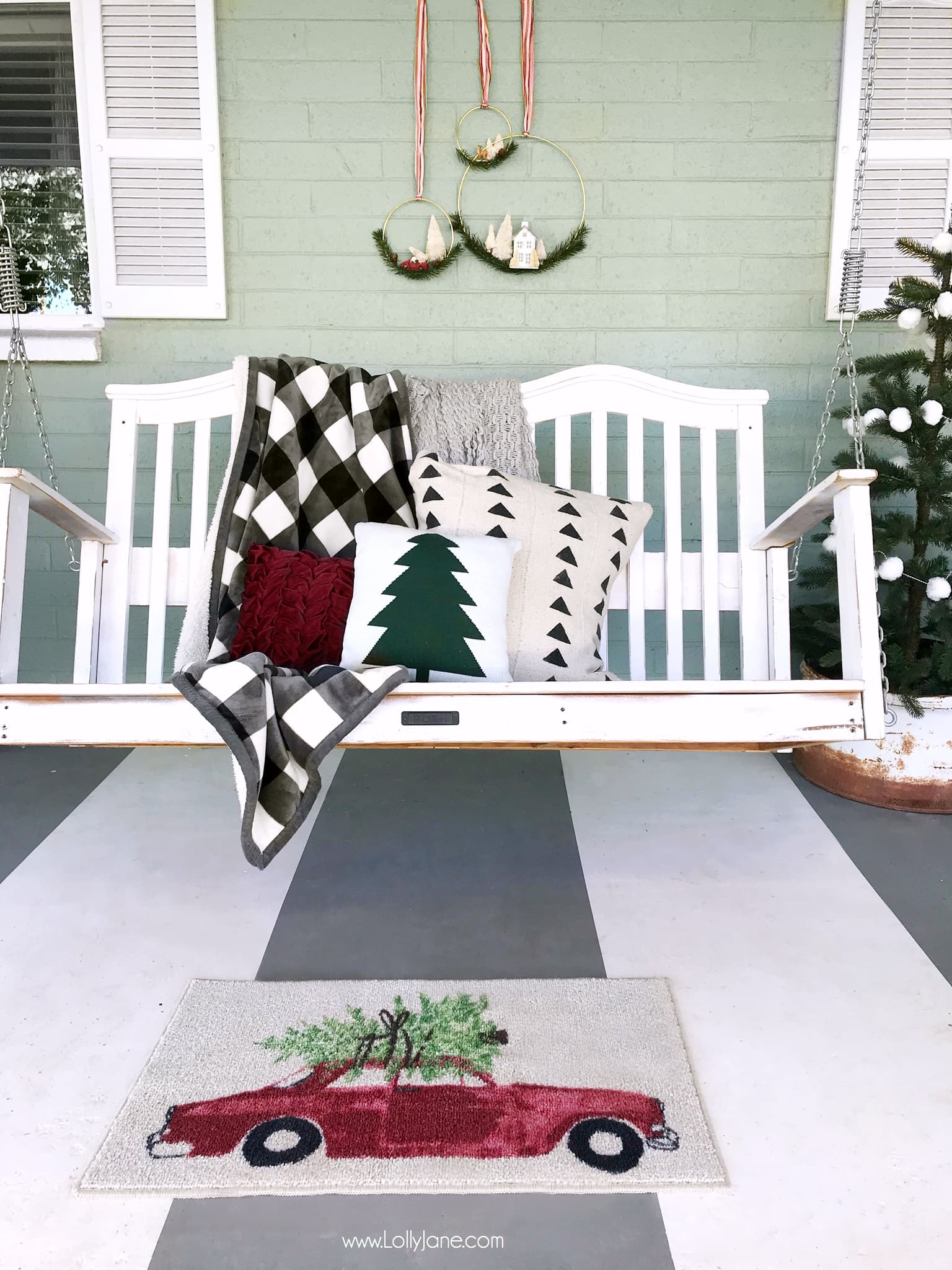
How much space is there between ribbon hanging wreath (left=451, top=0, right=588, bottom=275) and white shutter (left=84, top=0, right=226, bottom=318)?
722mm

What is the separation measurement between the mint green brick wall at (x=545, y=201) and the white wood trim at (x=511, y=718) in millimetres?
1563

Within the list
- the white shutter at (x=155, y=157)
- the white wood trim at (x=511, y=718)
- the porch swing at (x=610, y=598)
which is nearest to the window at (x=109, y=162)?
the white shutter at (x=155, y=157)

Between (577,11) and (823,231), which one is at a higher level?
(577,11)

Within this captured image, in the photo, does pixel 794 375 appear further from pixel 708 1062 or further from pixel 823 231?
pixel 708 1062

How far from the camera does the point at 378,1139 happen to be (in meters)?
1.32

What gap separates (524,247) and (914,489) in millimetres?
1282

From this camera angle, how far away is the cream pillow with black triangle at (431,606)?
1.91 metres

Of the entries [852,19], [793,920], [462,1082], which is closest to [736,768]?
[793,920]

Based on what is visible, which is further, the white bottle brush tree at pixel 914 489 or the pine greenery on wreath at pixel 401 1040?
the white bottle brush tree at pixel 914 489

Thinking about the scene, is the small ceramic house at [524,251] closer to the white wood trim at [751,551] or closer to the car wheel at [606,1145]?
the white wood trim at [751,551]

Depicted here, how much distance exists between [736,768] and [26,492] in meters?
1.92

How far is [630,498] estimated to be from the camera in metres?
2.31

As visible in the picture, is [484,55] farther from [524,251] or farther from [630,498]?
[630,498]

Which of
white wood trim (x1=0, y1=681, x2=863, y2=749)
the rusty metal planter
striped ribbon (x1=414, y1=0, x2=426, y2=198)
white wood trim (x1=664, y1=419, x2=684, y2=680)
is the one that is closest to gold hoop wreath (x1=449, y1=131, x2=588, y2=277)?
striped ribbon (x1=414, y1=0, x2=426, y2=198)
